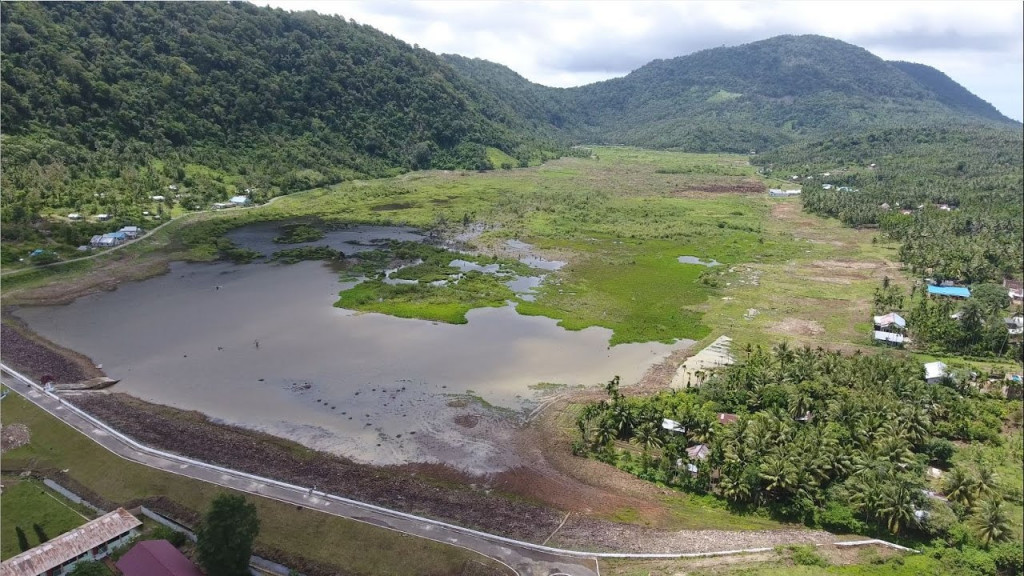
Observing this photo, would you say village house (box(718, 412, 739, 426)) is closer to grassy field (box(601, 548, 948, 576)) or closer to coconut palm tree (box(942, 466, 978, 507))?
grassy field (box(601, 548, 948, 576))

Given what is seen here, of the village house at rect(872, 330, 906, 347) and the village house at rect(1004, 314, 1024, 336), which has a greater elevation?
→ the village house at rect(1004, 314, 1024, 336)

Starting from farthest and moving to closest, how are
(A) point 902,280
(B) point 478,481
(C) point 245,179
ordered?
(C) point 245,179, (A) point 902,280, (B) point 478,481

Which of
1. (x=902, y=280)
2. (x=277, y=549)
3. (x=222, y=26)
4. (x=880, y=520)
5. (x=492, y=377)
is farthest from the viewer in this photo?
(x=222, y=26)

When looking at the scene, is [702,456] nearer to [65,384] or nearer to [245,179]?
[65,384]

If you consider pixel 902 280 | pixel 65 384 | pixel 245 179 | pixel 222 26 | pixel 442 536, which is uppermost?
pixel 222 26

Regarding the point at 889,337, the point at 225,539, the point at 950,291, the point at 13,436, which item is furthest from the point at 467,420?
the point at 950,291

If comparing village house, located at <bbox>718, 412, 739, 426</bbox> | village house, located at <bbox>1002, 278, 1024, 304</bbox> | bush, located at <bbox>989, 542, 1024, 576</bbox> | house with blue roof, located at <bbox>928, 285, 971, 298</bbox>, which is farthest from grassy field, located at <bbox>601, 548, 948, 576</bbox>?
village house, located at <bbox>1002, 278, 1024, 304</bbox>

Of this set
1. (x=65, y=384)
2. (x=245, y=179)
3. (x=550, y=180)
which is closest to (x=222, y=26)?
(x=245, y=179)
